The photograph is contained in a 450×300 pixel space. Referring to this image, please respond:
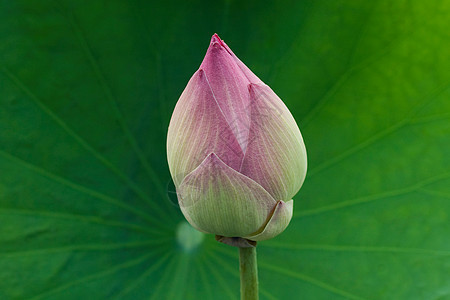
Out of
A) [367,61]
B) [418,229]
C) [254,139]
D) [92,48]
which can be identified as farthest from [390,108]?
[92,48]

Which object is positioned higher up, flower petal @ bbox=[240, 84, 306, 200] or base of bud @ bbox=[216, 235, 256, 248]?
flower petal @ bbox=[240, 84, 306, 200]

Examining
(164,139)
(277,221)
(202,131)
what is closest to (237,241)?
(277,221)

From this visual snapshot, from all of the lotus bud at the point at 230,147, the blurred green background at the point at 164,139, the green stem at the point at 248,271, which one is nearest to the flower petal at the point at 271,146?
the lotus bud at the point at 230,147

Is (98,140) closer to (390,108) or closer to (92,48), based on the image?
(92,48)

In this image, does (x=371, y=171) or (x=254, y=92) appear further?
(x=371, y=171)

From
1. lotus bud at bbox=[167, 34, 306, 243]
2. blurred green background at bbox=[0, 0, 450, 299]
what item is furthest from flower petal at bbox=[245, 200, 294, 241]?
blurred green background at bbox=[0, 0, 450, 299]

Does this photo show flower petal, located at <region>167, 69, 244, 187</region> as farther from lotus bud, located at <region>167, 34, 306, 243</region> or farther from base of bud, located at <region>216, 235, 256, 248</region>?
base of bud, located at <region>216, 235, 256, 248</region>

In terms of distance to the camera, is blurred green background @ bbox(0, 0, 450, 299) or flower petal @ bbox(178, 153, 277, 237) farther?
blurred green background @ bbox(0, 0, 450, 299)
